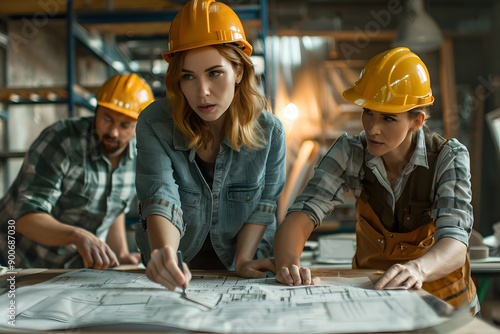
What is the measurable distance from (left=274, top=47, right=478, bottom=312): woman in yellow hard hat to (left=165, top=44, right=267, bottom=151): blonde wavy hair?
0.25 metres

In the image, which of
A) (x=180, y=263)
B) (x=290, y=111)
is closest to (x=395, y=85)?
→ (x=180, y=263)

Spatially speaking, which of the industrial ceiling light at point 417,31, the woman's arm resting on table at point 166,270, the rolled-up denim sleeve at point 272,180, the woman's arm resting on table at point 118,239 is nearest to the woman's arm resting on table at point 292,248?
the rolled-up denim sleeve at point 272,180

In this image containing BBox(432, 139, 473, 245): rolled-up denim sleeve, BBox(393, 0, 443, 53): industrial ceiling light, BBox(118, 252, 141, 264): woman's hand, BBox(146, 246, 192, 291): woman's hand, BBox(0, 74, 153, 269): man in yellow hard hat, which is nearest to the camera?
BBox(146, 246, 192, 291): woman's hand

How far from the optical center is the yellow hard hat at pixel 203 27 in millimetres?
1279

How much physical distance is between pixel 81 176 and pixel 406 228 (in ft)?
4.34

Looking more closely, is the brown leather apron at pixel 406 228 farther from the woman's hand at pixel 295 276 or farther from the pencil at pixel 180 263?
the pencil at pixel 180 263

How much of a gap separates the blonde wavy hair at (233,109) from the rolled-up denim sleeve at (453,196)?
530 mm

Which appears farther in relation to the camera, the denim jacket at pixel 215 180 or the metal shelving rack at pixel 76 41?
the metal shelving rack at pixel 76 41

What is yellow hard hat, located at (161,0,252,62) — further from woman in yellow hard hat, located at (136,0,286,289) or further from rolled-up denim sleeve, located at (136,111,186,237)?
rolled-up denim sleeve, located at (136,111,186,237)

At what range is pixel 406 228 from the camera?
137 centimetres

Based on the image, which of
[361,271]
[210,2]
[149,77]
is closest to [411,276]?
[361,271]

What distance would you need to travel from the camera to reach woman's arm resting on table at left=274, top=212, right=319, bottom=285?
1092mm

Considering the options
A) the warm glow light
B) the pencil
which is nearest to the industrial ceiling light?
the warm glow light

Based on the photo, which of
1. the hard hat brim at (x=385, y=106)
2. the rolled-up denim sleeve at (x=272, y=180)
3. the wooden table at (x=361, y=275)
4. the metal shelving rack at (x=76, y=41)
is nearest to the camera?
the wooden table at (x=361, y=275)
